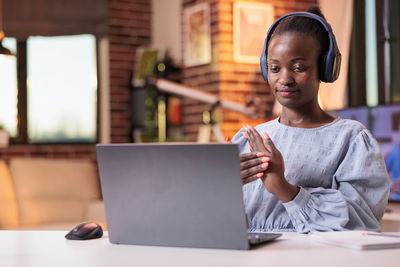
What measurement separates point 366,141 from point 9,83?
515cm

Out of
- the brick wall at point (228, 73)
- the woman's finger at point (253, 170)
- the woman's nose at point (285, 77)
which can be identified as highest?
the brick wall at point (228, 73)

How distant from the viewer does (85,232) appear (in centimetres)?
121

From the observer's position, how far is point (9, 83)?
5.93 meters

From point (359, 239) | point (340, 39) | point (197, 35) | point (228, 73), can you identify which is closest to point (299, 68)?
point (359, 239)

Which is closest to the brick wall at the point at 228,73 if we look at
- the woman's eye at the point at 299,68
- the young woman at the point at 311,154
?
the young woman at the point at 311,154

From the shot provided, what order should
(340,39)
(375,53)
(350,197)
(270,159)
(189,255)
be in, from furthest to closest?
(340,39)
(375,53)
(350,197)
(270,159)
(189,255)

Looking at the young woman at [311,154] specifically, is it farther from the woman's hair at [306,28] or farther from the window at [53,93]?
the window at [53,93]

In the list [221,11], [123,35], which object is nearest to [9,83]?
[123,35]

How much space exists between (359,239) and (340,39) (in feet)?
12.0

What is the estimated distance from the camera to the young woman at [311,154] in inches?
47.3

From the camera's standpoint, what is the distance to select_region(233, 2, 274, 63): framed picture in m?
4.95

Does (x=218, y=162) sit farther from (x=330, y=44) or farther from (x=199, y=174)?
(x=330, y=44)

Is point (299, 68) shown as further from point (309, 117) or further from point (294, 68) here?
point (309, 117)

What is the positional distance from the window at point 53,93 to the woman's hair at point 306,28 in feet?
15.9
